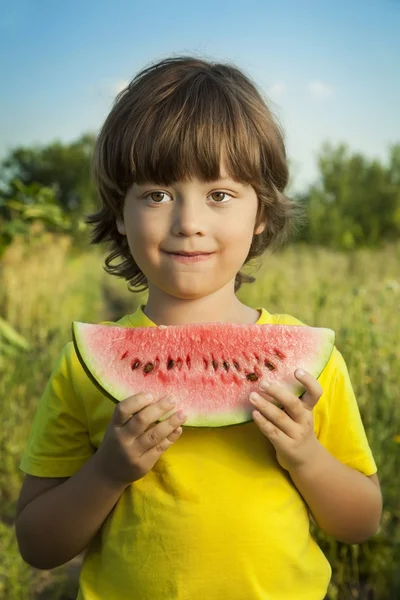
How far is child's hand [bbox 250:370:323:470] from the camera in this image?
1467 millimetres

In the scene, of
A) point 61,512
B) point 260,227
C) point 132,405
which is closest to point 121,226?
point 260,227

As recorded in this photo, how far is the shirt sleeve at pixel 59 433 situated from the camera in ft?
5.71

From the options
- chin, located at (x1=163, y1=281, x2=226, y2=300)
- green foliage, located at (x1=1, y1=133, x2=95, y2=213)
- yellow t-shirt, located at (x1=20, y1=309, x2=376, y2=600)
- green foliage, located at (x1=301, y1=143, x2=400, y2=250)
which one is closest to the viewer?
yellow t-shirt, located at (x1=20, y1=309, x2=376, y2=600)

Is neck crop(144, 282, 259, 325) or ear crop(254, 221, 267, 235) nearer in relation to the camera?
neck crop(144, 282, 259, 325)

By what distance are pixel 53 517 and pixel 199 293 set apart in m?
0.62

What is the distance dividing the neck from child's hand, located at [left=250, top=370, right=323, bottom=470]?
1.16 feet

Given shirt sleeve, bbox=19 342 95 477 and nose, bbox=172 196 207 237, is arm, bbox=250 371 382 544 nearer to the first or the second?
nose, bbox=172 196 207 237

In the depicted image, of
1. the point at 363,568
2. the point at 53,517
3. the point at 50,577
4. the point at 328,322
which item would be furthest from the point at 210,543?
the point at 328,322

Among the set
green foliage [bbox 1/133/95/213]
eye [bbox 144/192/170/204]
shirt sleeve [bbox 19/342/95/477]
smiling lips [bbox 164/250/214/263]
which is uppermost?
eye [bbox 144/192/170/204]

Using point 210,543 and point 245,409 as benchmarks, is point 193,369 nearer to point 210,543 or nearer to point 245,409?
point 245,409

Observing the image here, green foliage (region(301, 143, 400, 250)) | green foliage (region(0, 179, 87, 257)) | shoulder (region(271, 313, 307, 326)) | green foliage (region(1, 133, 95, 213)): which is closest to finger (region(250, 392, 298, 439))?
shoulder (region(271, 313, 307, 326))

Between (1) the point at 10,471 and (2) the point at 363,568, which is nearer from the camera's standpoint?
(2) the point at 363,568

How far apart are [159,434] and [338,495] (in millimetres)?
502

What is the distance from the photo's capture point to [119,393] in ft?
5.24
